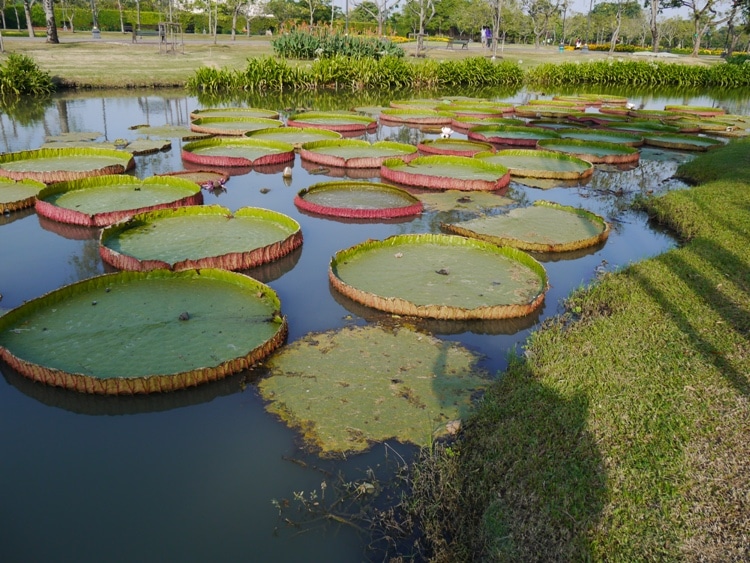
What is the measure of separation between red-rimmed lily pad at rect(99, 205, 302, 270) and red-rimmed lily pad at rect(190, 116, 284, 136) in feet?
18.1

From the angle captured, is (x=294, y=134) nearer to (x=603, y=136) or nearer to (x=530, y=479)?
(x=603, y=136)

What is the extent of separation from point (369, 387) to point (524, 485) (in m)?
1.33

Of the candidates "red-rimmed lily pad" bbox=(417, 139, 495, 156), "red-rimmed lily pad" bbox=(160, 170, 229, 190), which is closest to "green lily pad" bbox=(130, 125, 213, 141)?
"red-rimmed lily pad" bbox=(160, 170, 229, 190)

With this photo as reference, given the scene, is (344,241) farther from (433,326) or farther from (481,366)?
(481,366)

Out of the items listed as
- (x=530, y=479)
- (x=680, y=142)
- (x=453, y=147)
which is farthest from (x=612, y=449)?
(x=680, y=142)

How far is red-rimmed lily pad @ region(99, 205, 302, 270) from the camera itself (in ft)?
18.0

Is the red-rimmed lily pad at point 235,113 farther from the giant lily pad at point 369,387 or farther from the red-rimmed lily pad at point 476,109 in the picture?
the giant lily pad at point 369,387

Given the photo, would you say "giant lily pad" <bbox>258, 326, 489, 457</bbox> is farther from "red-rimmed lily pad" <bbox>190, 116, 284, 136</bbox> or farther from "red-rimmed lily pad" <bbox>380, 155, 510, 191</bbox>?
"red-rimmed lily pad" <bbox>190, 116, 284, 136</bbox>

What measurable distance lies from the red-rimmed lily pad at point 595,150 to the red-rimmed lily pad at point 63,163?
8.17 m

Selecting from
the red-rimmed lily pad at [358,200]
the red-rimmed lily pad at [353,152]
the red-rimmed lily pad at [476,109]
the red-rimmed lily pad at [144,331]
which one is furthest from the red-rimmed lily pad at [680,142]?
the red-rimmed lily pad at [144,331]

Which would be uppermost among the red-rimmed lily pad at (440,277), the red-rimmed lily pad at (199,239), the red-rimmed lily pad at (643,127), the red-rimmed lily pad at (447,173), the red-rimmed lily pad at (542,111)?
the red-rimmed lily pad at (542,111)

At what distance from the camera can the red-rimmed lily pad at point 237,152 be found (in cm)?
969

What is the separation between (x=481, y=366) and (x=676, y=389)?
131cm

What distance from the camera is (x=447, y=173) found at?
950cm
